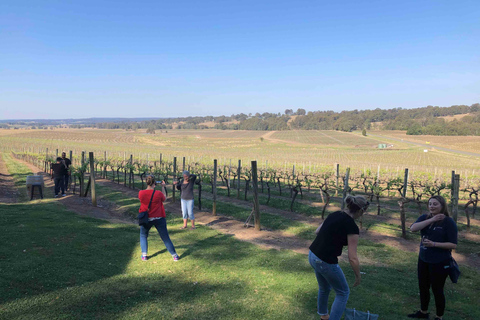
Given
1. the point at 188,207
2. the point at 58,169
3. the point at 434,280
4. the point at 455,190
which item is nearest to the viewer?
the point at 434,280

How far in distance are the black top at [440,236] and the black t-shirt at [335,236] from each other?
4.44 feet

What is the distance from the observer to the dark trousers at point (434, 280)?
451cm

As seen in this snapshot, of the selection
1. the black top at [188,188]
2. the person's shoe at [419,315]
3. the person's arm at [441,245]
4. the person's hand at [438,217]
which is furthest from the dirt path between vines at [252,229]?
the person's hand at [438,217]

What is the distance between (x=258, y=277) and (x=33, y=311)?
11.6 ft

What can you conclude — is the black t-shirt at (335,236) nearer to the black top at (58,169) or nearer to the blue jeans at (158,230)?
the blue jeans at (158,230)

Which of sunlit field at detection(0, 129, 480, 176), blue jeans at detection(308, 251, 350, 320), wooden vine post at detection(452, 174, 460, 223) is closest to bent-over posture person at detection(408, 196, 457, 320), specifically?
blue jeans at detection(308, 251, 350, 320)

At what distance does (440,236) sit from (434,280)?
60cm

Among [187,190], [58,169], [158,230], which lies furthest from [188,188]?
[58,169]

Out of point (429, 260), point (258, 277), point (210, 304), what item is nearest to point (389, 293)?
point (429, 260)

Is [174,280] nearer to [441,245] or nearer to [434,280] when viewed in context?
[434,280]

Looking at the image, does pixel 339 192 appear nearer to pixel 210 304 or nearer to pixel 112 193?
pixel 112 193

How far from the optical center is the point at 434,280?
4.54 metres

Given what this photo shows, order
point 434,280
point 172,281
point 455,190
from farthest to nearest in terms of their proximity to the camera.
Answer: point 455,190 → point 172,281 → point 434,280

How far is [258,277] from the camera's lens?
6.27 meters
